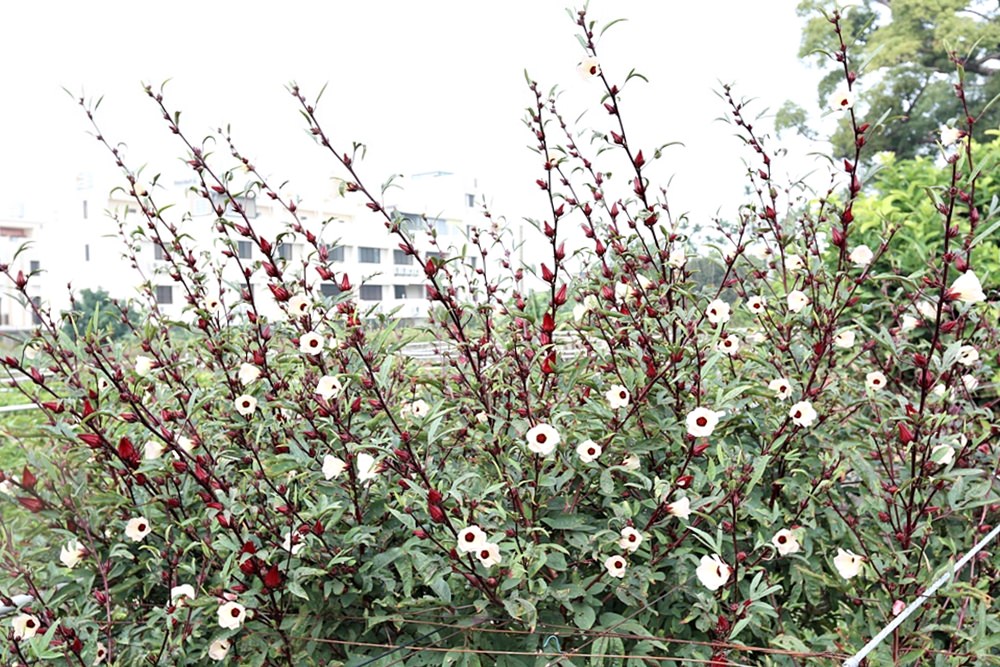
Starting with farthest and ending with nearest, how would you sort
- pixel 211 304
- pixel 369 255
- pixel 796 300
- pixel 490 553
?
pixel 369 255
pixel 211 304
pixel 796 300
pixel 490 553

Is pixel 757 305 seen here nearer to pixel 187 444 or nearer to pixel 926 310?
pixel 926 310

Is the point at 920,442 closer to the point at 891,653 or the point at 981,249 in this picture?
the point at 891,653

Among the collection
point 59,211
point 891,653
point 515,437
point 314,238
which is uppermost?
point 314,238

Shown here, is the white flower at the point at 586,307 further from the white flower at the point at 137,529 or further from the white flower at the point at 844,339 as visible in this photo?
the white flower at the point at 137,529

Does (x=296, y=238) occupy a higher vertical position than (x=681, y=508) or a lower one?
higher

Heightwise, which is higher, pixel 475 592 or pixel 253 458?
pixel 253 458

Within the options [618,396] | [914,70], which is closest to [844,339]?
[618,396]

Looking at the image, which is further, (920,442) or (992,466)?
(992,466)

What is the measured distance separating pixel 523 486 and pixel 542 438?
0.13m

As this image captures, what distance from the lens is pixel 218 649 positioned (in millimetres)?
1138

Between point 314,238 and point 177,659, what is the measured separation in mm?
634

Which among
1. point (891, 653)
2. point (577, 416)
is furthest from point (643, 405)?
point (891, 653)

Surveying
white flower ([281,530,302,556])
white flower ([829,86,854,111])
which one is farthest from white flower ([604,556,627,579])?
white flower ([829,86,854,111])

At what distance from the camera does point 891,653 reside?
3.67ft
